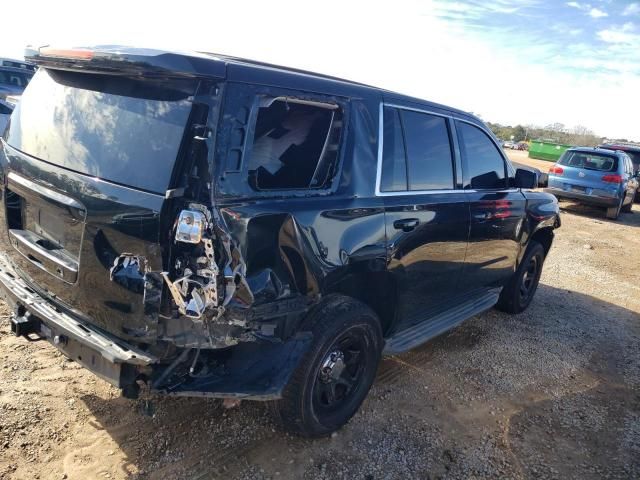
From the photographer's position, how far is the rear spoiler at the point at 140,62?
2180 mm

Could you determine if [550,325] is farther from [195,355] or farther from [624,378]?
[195,355]

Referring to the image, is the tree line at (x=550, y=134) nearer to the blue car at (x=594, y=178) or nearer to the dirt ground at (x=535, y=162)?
the dirt ground at (x=535, y=162)

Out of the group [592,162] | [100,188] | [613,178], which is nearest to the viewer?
[100,188]

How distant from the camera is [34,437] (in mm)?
2809

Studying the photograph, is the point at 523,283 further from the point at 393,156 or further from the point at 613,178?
the point at 613,178

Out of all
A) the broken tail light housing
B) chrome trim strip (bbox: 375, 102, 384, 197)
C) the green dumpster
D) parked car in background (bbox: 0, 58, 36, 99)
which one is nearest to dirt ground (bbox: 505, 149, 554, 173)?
the green dumpster

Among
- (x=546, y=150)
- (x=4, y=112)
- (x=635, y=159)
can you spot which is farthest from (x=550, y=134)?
(x=4, y=112)

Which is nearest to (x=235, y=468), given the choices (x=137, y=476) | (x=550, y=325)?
(x=137, y=476)

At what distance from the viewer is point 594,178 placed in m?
12.6

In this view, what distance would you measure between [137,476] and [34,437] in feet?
2.22

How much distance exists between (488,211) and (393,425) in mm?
1916

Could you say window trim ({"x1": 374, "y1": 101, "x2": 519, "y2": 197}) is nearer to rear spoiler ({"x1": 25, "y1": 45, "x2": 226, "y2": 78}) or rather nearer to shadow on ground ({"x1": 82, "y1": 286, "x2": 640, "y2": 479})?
rear spoiler ({"x1": 25, "y1": 45, "x2": 226, "y2": 78})

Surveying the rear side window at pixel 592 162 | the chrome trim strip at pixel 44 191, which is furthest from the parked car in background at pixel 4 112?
the rear side window at pixel 592 162

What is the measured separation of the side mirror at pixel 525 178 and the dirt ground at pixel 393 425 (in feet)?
4.92
